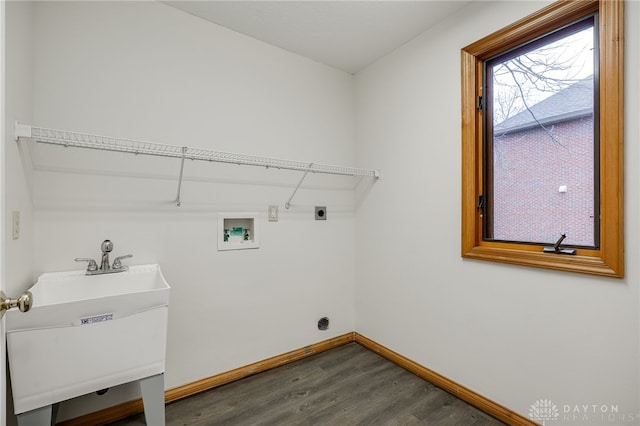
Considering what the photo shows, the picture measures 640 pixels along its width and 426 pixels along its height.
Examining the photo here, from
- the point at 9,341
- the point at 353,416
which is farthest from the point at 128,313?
the point at 353,416

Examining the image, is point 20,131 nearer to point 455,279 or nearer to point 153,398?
point 153,398

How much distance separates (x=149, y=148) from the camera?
173 cm

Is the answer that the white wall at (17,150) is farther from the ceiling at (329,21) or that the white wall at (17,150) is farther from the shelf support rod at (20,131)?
the ceiling at (329,21)

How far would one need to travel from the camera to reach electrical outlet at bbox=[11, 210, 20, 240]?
1.18 m

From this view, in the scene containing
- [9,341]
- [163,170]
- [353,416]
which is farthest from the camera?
[163,170]

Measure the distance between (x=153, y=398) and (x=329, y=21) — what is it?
2.39m

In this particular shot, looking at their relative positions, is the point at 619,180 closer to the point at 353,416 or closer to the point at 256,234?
the point at 353,416

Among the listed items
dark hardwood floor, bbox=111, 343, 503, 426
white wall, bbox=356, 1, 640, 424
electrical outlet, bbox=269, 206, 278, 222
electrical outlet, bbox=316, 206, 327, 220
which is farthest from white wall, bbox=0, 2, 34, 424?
white wall, bbox=356, 1, 640, 424

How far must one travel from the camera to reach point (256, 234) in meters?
2.16

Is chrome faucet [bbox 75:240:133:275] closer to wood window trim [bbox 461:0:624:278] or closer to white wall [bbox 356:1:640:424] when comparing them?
white wall [bbox 356:1:640:424]

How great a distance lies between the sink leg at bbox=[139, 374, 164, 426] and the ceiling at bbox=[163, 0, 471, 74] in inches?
83.6

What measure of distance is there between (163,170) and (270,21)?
121cm

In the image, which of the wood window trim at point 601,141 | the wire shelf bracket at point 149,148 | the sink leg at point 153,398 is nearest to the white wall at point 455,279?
the wood window trim at point 601,141

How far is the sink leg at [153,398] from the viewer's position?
137 cm
